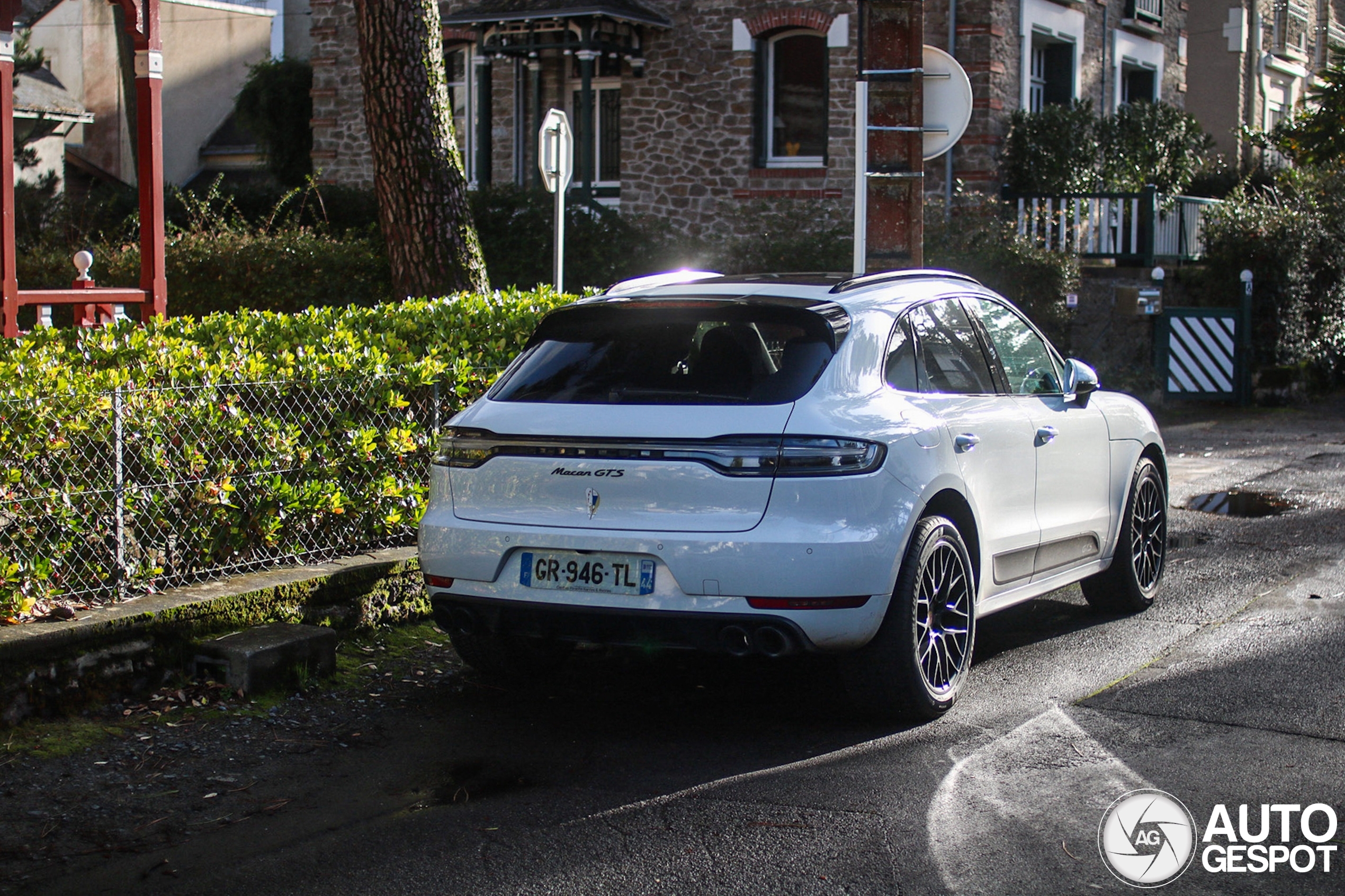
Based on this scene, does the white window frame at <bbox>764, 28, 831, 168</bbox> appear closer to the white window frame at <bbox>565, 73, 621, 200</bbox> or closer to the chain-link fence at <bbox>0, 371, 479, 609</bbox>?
the white window frame at <bbox>565, 73, 621, 200</bbox>

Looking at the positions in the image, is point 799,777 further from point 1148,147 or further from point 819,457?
point 1148,147

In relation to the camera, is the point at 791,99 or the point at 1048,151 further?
the point at 791,99

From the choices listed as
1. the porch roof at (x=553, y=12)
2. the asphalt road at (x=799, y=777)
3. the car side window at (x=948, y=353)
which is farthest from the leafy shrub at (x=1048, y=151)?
the car side window at (x=948, y=353)

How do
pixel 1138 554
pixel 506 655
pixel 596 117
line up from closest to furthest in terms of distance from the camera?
1. pixel 506 655
2. pixel 1138 554
3. pixel 596 117

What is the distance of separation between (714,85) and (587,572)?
18286mm

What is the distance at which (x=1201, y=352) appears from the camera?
62.3 ft

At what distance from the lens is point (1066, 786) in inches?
189

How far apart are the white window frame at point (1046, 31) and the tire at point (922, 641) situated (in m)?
17.0

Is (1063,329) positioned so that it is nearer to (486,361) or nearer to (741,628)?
(486,361)

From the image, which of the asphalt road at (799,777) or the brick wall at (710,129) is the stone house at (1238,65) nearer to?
the brick wall at (710,129)

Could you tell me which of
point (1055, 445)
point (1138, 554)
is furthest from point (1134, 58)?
point (1055, 445)

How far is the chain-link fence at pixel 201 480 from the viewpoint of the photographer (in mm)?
5781

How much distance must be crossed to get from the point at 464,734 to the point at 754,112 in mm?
17949

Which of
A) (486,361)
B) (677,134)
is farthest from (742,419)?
(677,134)
